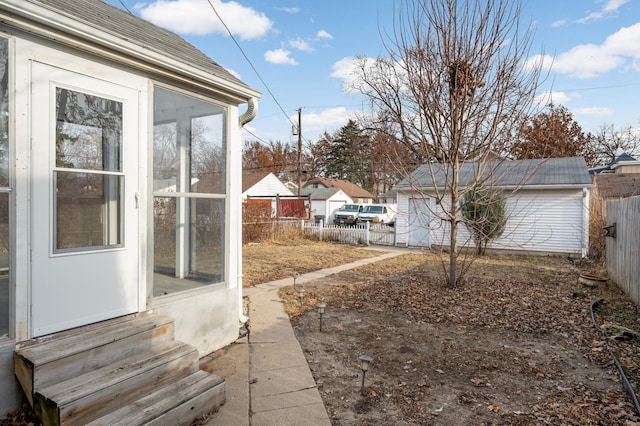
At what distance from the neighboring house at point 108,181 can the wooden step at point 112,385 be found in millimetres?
444

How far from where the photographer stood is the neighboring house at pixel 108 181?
2.69 m

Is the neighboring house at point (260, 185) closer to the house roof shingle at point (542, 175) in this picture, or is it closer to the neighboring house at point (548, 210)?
the house roof shingle at point (542, 175)

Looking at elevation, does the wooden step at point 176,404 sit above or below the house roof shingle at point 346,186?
below

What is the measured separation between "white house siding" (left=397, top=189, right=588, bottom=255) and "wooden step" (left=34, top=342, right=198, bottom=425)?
1084cm

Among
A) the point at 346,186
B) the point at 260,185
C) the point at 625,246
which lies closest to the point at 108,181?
the point at 625,246

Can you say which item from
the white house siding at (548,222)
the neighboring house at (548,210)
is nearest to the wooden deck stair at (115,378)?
the neighboring house at (548,210)

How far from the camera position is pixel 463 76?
7.03 metres

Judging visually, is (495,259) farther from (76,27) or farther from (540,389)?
(76,27)

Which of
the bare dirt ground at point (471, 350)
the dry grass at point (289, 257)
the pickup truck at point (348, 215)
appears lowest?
the bare dirt ground at point (471, 350)

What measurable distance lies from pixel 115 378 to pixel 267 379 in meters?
1.43

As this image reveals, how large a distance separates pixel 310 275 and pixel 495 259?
665 cm

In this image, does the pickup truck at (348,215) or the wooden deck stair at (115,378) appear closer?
the wooden deck stair at (115,378)

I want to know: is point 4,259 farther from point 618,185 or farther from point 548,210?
point 618,185

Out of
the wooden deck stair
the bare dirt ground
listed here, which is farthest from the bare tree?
the wooden deck stair
